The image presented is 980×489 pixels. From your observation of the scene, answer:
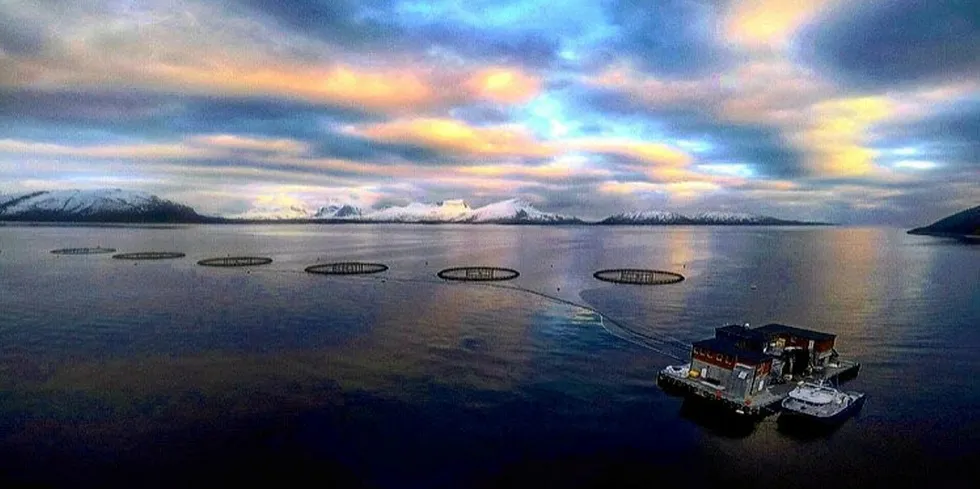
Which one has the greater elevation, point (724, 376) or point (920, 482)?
point (724, 376)

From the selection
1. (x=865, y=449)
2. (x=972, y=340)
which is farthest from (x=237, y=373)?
(x=972, y=340)

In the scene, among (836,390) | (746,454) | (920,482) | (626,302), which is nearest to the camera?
(920,482)

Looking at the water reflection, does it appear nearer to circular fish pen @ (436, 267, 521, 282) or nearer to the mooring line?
the mooring line

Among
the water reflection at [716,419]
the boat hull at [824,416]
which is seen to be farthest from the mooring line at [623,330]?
the boat hull at [824,416]

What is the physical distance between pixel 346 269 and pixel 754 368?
9723cm

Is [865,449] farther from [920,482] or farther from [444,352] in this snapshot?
[444,352]

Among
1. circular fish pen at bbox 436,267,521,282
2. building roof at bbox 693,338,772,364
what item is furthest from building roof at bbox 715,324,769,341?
circular fish pen at bbox 436,267,521,282

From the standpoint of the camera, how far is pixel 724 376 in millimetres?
46719

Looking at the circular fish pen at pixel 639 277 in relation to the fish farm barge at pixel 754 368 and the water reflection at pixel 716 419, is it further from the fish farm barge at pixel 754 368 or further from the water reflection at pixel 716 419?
the water reflection at pixel 716 419

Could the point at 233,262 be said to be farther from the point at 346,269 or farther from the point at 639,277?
the point at 639,277

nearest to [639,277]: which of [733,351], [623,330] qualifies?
[623,330]

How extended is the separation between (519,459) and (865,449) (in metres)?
24.7

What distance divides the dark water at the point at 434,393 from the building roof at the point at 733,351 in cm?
572

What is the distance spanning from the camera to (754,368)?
4478 centimetres
